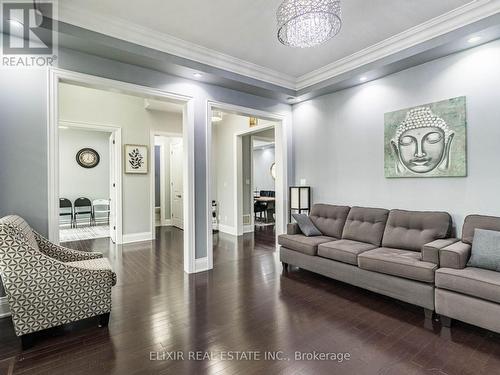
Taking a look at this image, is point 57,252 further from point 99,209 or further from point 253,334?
point 99,209

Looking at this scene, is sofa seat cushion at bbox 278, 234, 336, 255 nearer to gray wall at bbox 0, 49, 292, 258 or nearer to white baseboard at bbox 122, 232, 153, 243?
gray wall at bbox 0, 49, 292, 258

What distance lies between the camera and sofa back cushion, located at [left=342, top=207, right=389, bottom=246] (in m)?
3.44

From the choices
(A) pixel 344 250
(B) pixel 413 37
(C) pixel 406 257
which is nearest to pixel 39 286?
(A) pixel 344 250

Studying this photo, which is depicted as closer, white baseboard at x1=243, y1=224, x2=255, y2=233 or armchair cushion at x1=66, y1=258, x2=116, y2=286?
armchair cushion at x1=66, y1=258, x2=116, y2=286

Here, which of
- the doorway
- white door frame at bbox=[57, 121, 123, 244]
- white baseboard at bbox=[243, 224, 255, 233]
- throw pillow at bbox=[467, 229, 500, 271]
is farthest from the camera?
the doorway

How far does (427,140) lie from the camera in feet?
10.9

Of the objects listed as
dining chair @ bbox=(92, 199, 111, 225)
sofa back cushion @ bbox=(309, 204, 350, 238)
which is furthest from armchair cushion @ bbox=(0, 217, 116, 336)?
dining chair @ bbox=(92, 199, 111, 225)

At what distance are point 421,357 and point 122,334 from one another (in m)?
2.37

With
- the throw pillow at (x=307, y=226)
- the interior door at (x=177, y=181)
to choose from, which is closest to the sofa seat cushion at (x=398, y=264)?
the throw pillow at (x=307, y=226)

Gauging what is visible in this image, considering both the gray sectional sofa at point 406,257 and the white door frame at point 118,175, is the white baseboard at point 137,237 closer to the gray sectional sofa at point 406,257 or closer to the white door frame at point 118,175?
the white door frame at point 118,175

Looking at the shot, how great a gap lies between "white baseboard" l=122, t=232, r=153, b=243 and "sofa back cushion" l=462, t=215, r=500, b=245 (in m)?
5.57

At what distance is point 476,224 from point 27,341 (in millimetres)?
4169

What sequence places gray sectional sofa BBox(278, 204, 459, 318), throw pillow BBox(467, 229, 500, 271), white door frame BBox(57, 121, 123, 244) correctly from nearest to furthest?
throw pillow BBox(467, 229, 500, 271) < gray sectional sofa BBox(278, 204, 459, 318) < white door frame BBox(57, 121, 123, 244)

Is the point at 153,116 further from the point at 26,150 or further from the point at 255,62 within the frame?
the point at 26,150
